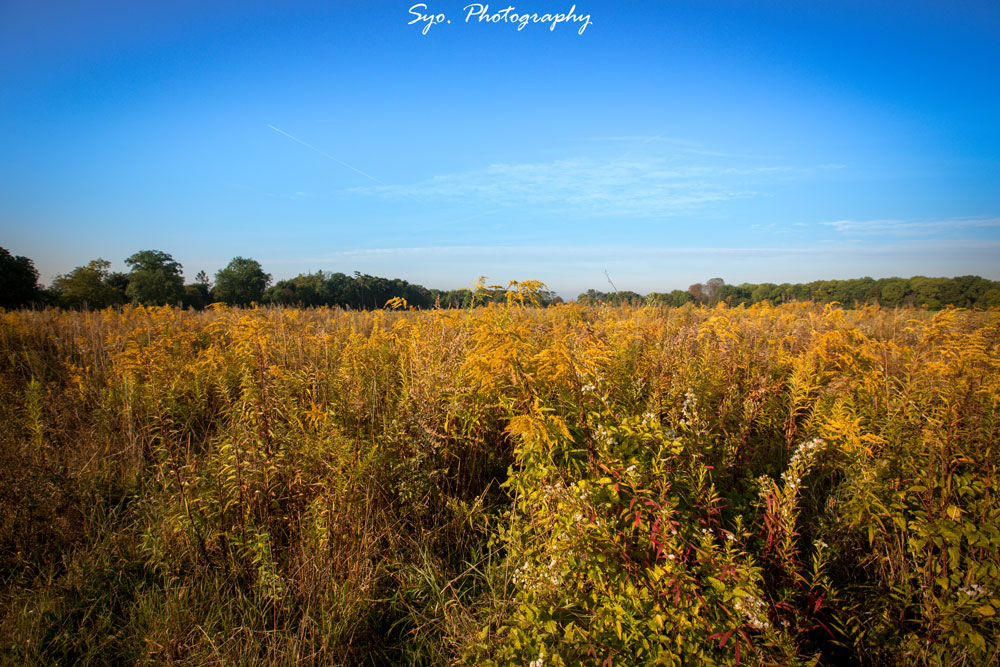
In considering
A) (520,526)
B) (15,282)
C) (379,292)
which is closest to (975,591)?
(520,526)

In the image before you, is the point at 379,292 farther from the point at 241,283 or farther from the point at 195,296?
the point at 241,283

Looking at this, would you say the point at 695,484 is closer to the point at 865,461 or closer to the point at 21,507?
the point at 865,461

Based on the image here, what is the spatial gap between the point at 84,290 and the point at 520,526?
43.1 meters

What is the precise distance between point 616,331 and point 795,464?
274cm

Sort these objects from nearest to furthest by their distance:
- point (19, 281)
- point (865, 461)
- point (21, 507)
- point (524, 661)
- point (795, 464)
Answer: point (524, 661) → point (795, 464) → point (865, 461) → point (21, 507) → point (19, 281)

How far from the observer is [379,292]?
14.8 m

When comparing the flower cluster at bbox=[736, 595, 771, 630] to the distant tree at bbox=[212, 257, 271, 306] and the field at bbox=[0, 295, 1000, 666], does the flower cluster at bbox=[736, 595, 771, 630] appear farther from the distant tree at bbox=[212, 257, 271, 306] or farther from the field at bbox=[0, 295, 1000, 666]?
the distant tree at bbox=[212, 257, 271, 306]

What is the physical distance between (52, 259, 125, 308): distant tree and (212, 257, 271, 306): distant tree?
22.8 feet

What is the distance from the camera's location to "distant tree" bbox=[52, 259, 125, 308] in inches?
1122

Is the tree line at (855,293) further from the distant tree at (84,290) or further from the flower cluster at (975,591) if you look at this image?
the distant tree at (84,290)

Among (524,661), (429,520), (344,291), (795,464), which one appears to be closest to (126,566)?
(429,520)

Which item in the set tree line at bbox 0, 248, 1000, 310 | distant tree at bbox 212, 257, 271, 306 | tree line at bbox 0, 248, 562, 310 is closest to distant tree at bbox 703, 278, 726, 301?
tree line at bbox 0, 248, 1000, 310

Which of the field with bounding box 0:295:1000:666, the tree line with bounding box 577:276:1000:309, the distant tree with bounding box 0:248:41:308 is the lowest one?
the field with bounding box 0:295:1000:666

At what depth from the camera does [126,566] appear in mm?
2566
